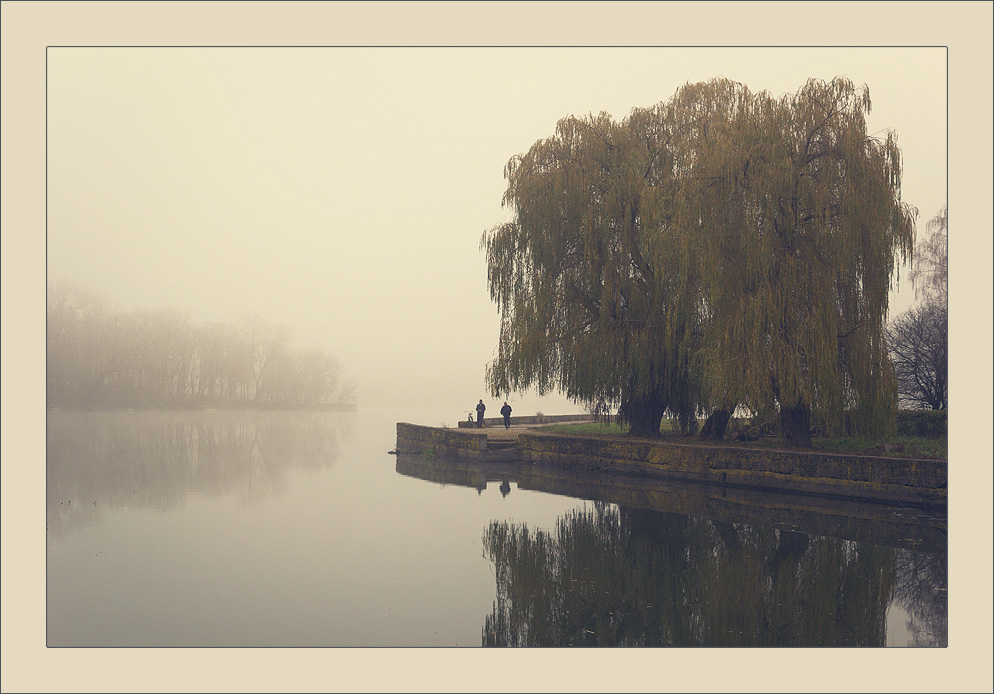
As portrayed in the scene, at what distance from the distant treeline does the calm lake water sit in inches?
1495

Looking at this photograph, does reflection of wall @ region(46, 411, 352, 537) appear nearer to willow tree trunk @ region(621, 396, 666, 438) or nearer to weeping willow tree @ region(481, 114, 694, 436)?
weeping willow tree @ region(481, 114, 694, 436)

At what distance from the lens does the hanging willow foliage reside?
17.8 m

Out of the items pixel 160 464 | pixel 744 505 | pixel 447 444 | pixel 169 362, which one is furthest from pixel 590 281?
pixel 169 362

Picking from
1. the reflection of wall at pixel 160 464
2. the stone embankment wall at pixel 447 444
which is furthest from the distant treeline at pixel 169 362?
the stone embankment wall at pixel 447 444

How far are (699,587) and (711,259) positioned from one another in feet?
38.0

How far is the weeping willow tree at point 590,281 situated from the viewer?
22281mm

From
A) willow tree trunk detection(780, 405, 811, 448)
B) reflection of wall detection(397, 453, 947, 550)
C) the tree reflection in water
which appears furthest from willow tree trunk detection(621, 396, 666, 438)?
the tree reflection in water

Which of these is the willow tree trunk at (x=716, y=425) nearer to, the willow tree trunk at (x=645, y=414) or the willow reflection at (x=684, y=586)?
the willow tree trunk at (x=645, y=414)

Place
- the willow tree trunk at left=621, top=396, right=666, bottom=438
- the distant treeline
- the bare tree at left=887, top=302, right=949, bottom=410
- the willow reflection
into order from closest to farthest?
the willow reflection, the willow tree trunk at left=621, top=396, right=666, bottom=438, the bare tree at left=887, top=302, right=949, bottom=410, the distant treeline

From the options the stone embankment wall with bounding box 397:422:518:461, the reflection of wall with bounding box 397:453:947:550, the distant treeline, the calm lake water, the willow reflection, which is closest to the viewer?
the willow reflection

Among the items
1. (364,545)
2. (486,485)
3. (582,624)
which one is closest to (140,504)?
(364,545)

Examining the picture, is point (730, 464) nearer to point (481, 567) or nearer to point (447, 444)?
point (481, 567)

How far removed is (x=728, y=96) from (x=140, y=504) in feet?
64.1

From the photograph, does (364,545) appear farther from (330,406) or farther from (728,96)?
(330,406)
